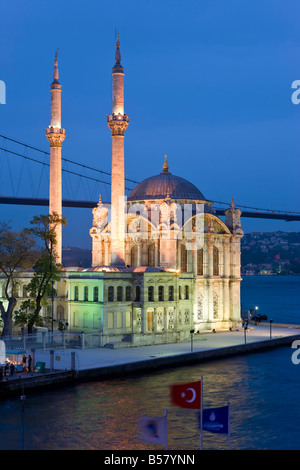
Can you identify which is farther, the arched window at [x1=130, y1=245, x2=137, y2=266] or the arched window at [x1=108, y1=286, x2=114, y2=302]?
the arched window at [x1=130, y1=245, x2=137, y2=266]

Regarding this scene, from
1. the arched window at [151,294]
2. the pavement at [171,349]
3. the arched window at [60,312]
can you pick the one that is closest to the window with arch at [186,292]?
the pavement at [171,349]

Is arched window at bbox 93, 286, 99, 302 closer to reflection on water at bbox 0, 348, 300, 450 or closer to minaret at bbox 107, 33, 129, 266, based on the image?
minaret at bbox 107, 33, 129, 266

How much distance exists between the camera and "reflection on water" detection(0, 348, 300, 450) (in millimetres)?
A: 28172

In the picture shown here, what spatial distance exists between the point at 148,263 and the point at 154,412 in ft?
99.9

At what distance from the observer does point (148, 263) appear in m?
63.0

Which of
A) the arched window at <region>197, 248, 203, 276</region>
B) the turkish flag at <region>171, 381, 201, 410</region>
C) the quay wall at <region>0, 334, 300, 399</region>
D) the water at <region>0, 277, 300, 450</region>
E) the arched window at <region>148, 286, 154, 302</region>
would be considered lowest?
the water at <region>0, 277, 300, 450</region>

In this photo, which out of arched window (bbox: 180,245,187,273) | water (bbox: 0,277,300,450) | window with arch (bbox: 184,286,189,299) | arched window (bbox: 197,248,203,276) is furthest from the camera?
arched window (bbox: 197,248,203,276)

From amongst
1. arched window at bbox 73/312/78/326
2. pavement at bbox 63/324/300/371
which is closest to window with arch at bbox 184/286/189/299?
pavement at bbox 63/324/300/371

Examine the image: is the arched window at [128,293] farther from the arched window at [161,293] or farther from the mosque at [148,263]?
the arched window at [161,293]

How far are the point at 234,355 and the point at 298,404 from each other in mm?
15042

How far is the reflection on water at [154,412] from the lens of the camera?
92.4 feet

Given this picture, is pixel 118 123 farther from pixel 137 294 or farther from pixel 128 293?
pixel 137 294

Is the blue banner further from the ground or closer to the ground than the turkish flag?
closer to the ground

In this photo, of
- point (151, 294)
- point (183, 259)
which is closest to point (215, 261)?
point (183, 259)
